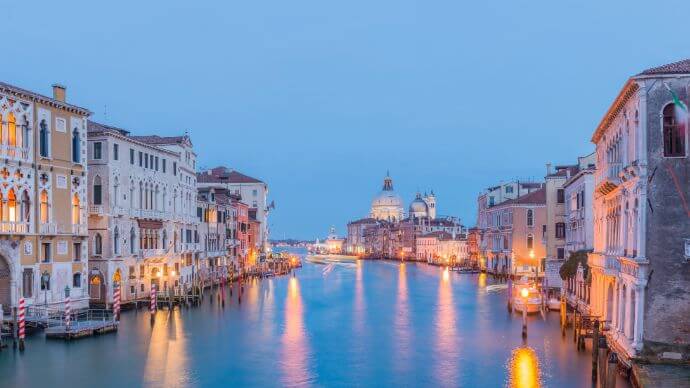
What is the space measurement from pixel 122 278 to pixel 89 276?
184cm

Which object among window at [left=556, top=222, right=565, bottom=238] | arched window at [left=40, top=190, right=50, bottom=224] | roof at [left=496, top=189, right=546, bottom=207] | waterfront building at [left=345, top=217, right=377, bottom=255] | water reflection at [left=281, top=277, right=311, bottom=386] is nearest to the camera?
water reflection at [left=281, top=277, right=311, bottom=386]

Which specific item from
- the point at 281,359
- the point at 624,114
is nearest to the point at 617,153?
the point at 624,114

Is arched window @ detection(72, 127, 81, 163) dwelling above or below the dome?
above

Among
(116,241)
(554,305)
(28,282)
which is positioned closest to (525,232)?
(554,305)

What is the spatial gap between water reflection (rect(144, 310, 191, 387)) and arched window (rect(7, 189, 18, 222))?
6.39 metres

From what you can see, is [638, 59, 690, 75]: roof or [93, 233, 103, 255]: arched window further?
[93, 233, 103, 255]: arched window

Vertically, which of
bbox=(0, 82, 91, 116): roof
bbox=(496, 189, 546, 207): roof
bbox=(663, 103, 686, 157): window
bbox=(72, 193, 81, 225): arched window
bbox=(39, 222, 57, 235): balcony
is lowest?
bbox=(39, 222, 57, 235): balcony

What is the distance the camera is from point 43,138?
1117 inches

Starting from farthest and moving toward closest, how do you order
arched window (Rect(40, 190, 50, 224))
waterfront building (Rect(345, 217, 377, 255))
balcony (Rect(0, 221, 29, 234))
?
1. waterfront building (Rect(345, 217, 377, 255))
2. arched window (Rect(40, 190, 50, 224))
3. balcony (Rect(0, 221, 29, 234))

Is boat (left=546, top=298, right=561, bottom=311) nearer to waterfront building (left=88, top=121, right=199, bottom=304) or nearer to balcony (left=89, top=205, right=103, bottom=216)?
waterfront building (left=88, top=121, right=199, bottom=304)

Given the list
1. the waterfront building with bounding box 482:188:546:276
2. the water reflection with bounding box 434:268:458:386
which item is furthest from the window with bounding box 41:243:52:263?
the waterfront building with bounding box 482:188:546:276

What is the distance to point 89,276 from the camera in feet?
109

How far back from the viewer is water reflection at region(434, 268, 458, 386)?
67.9 feet

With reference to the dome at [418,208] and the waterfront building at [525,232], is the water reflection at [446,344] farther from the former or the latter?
the dome at [418,208]
